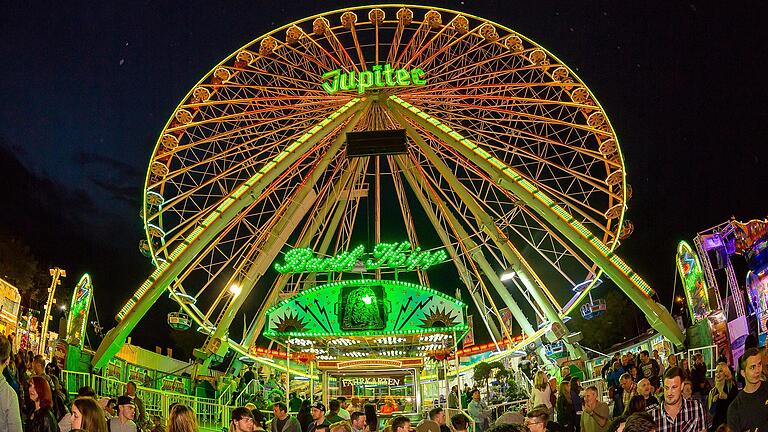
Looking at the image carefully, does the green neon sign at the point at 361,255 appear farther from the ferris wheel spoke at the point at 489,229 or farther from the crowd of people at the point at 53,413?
the crowd of people at the point at 53,413

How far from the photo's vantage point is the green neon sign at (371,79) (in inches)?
955

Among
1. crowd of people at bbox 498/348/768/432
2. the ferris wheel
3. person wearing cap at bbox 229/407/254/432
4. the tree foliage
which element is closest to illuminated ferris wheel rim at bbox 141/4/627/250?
the ferris wheel

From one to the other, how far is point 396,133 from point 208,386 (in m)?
12.5

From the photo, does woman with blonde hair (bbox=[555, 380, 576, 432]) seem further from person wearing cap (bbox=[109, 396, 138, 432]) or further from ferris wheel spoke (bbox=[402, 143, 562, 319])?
ferris wheel spoke (bbox=[402, 143, 562, 319])

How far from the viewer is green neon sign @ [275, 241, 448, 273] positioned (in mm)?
24125

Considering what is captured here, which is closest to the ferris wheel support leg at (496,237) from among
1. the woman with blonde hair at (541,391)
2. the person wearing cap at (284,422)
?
the woman with blonde hair at (541,391)

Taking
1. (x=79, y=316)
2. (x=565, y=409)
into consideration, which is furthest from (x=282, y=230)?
Result: (x=565, y=409)

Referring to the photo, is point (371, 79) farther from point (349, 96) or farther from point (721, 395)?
point (721, 395)

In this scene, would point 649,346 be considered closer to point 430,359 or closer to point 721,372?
point 430,359

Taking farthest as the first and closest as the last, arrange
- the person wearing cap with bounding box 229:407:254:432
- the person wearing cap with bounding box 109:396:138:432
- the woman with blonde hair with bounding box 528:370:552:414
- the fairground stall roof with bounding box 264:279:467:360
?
the fairground stall roof with bounding box 264:279:467:360, the woman with blonde hair with bounding box 528:370:552:414, the person wearing cap with bounding box 109:396:138:432, the person wearing cap with bounding box 229:407:254:432

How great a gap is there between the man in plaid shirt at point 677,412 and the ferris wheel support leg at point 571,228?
18459 millimetres

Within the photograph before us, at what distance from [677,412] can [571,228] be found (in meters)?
18.9

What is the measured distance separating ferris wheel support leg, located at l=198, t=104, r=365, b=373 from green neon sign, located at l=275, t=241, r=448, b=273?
3.94 m

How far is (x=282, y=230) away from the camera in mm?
28328
